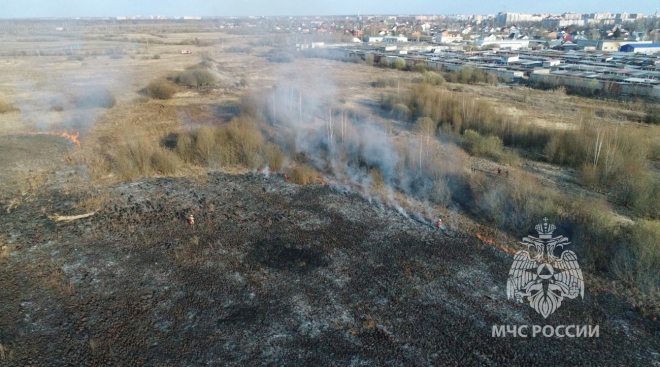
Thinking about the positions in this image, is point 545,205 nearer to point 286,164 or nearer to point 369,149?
point 369,149

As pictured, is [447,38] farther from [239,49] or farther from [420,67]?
[420,67]

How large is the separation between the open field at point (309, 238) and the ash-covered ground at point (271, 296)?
3 centimetres

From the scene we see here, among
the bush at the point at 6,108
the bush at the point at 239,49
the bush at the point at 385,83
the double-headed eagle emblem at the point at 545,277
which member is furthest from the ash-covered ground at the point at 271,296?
the bush at the point at 239,49

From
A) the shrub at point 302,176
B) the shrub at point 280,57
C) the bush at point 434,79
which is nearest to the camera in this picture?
the shrub at point 302,176

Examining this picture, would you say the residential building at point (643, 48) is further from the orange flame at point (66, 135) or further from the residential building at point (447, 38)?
the orange flame at point (66, 135)

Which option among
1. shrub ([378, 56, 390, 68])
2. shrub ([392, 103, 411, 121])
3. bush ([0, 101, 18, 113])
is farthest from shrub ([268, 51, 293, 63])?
bush ([0, 101, 18, 113])

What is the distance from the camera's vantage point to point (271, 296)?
20.2 ft

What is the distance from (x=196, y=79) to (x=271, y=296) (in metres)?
21.3

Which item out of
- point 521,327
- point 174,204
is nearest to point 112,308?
point 174,204

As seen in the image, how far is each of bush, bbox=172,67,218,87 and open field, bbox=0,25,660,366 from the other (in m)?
8.31

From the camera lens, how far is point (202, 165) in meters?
11.7

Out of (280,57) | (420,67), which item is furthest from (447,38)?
(280,57)

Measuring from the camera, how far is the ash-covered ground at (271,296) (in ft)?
16.8

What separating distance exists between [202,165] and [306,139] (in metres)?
3.52
